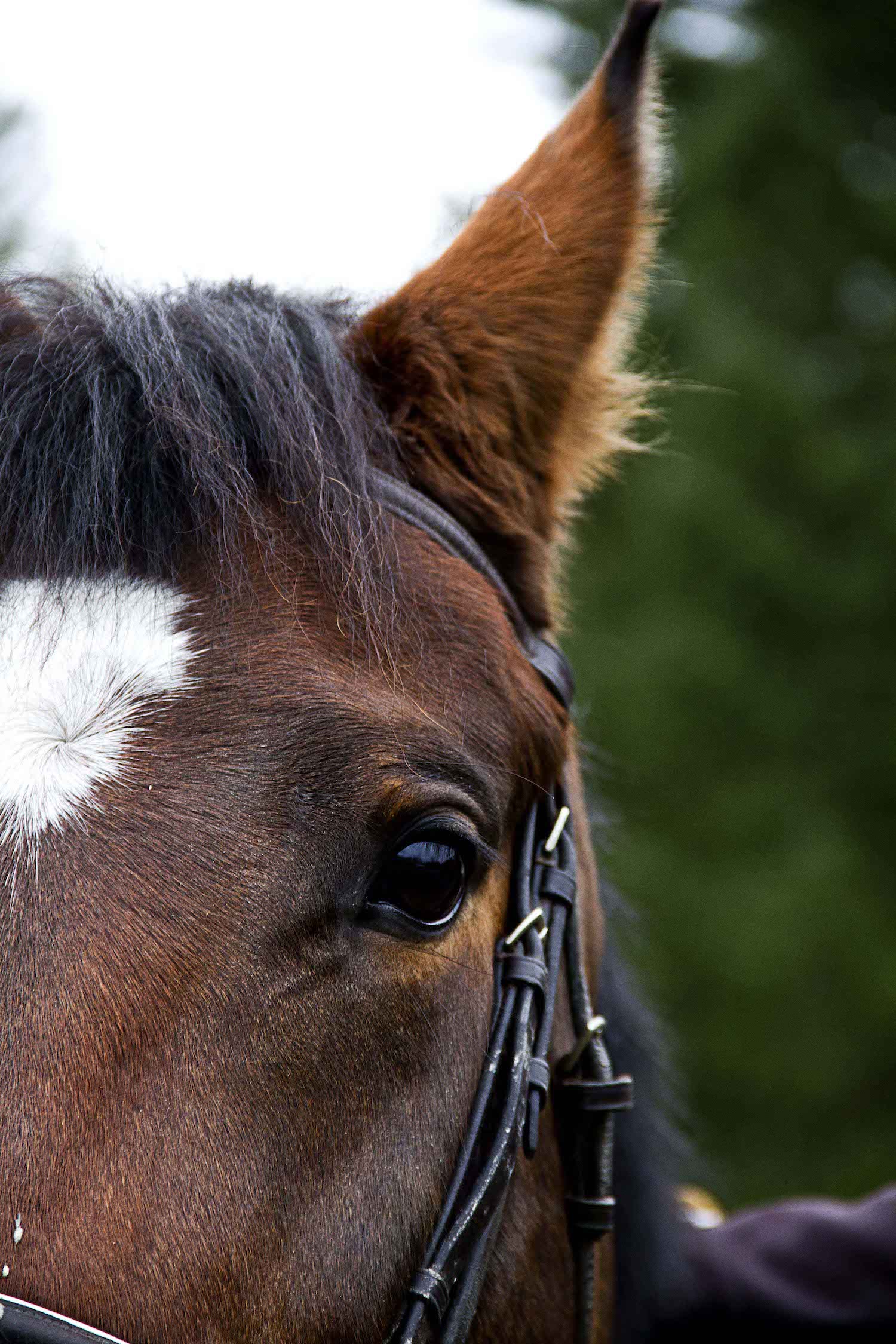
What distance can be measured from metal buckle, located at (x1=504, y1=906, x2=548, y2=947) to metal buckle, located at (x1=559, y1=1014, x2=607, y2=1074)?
17 centimetres

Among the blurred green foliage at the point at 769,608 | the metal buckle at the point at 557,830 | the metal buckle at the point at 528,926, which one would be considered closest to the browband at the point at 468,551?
the metal buckle at the point at 557,830

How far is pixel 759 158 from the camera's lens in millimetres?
10414

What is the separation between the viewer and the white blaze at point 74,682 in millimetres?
1409

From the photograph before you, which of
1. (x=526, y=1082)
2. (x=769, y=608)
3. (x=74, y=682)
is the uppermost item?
(x=769, y=608)

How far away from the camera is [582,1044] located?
6.08 feet

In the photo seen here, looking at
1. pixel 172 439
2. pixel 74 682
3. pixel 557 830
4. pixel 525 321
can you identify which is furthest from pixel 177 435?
pixel 557 830

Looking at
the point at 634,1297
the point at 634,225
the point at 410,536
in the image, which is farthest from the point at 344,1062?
the point at 634,225

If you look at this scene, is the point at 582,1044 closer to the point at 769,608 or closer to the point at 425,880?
the point at 425,880

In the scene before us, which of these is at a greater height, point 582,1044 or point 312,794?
point 312,794

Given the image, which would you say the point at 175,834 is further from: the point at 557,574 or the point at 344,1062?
the point at 557,574

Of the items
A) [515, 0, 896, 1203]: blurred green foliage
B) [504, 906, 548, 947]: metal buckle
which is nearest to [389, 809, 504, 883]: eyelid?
[504, 906, 548, 947]: metal buckle

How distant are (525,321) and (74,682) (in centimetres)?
91

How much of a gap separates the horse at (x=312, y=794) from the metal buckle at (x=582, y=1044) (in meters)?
0.02

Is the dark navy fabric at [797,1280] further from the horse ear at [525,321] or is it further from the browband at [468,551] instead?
the horse ear at [525,321]
